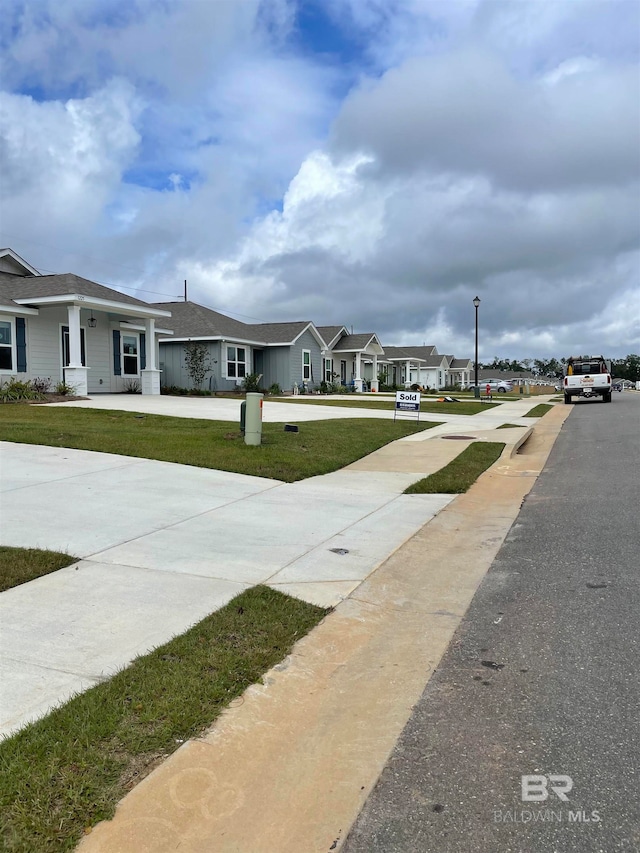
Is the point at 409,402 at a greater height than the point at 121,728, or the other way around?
the point at 409,402

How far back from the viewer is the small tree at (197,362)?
3375 cm

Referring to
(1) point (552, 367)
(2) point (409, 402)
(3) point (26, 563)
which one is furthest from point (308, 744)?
(1) point (552, 367)

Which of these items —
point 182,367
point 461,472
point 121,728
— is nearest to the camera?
point 121,728

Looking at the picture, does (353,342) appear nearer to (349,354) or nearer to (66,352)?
(349,354)

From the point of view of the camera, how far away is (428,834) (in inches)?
100

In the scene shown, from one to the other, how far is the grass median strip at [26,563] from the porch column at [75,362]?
18687mm

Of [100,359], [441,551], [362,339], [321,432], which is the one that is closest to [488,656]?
[441,551]

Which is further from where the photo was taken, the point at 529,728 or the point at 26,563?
the point at 26,563

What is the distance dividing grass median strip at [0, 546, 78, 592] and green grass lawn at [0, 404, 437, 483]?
4744 millimetres

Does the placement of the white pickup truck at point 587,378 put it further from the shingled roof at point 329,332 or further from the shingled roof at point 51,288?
the shingled roof at point 51,288

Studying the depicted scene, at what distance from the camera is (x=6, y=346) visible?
22.9 m

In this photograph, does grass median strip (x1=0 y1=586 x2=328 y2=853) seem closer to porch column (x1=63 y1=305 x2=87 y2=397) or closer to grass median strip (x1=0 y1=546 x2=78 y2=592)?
grass median strip (x1=0 y1=546 x2=78 y2=592)

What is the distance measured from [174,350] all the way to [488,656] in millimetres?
32888

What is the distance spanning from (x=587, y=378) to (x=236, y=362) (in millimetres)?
19136
